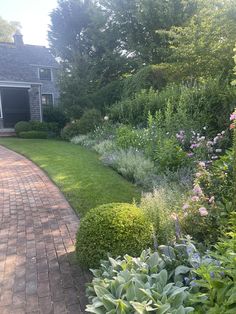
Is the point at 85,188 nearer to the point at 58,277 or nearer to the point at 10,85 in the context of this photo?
the point at 58,277

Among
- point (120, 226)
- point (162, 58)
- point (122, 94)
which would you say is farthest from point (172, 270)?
point (162, 58)

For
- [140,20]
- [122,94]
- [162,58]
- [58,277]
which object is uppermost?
[140,20]

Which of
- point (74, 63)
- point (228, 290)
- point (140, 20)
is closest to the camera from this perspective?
point (228, 290)

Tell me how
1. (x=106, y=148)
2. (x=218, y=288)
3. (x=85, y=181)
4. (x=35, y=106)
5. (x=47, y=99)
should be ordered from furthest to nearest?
(x=47, y=99) → (x=35, y=106) → (x=106, y=148) → (x=85, y=181) → (x=218, y=288)

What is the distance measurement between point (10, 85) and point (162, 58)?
11129 millimetres

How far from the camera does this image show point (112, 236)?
313 cm

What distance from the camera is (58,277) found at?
3.19 meters

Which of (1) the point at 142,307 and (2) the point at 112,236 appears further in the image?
(2) the point at 112,236

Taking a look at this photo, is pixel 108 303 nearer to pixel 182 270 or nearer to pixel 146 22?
pixel 182 270

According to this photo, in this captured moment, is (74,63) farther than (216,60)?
Yes

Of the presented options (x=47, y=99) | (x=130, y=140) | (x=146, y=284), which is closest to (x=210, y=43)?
(x=130, y=140)

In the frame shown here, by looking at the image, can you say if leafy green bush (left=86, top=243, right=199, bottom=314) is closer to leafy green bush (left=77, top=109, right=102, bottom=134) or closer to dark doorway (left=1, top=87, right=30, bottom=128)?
leafy green bush (left=77, top=109, right=102, bottom=134)

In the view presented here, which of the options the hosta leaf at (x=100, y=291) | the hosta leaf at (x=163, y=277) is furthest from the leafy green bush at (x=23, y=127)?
the hosta leaf at (x=163, y=277)

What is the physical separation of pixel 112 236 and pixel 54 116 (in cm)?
2018
